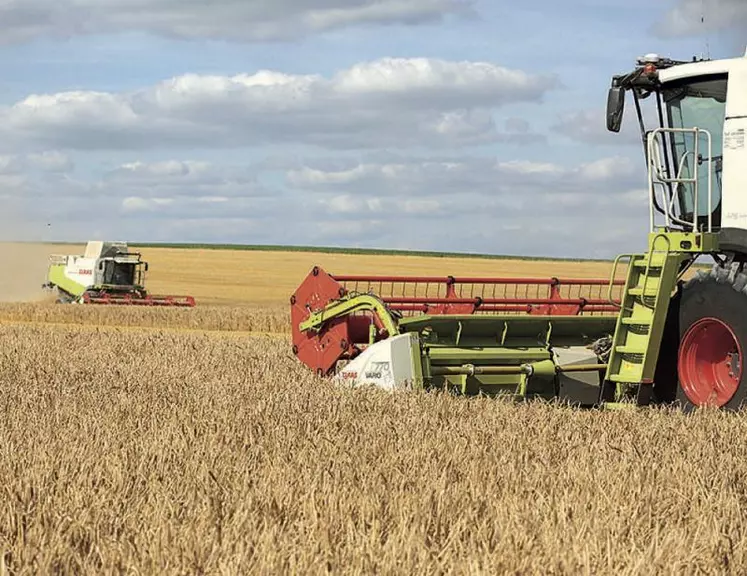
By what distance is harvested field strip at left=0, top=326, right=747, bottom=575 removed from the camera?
336 cm

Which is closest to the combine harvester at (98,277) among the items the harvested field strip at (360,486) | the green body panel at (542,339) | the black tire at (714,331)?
the green body panel at (542,339)

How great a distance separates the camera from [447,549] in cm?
337

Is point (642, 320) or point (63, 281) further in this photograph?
point (63, 281)

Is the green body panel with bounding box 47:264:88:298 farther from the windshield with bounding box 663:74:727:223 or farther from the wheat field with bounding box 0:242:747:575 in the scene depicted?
the windshield with bounding box 663:74:727:223

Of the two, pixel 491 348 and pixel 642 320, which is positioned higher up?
pixel 642 320

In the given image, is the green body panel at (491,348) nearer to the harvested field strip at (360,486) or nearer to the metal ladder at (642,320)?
the metal ladder at (642,320)

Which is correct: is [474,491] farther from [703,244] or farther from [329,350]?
[329,350]

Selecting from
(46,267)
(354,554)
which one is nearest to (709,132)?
(354,554)

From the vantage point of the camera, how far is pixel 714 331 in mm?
7887

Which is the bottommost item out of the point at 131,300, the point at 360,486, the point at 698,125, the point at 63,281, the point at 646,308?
the point at 131,300

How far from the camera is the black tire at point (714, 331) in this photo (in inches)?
294

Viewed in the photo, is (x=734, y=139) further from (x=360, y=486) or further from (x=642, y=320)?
(x=360, y=486)

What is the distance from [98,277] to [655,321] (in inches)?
848

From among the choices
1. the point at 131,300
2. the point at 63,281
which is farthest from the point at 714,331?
the point at 63,281
